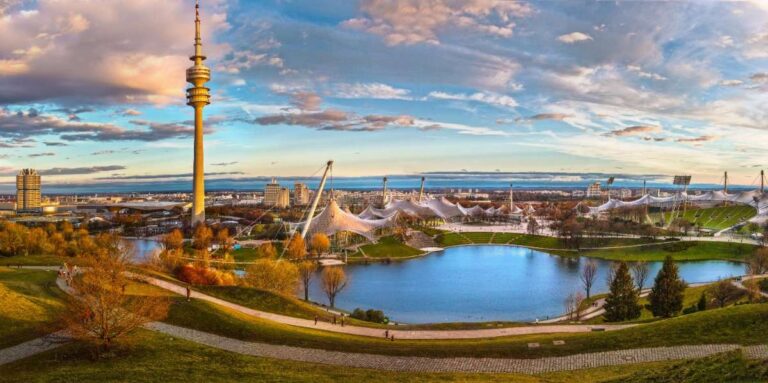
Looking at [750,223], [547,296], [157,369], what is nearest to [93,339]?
[157,369]

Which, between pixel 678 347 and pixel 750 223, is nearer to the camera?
pixel 678 347

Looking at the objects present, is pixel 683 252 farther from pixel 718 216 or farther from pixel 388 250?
pixel 718 216

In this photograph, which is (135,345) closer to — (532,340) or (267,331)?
(267,331)

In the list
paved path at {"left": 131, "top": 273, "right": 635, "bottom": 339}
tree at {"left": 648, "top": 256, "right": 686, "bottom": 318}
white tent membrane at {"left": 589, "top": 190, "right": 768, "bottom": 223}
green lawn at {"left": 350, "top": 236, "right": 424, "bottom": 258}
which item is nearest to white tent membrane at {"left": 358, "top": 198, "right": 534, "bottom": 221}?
green lawn at {"left": 350, "top": 236, "right": 424, "bottom": 258}

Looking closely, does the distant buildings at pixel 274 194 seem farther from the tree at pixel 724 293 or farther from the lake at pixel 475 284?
the tree at pixel 724 293

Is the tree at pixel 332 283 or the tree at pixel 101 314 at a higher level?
the tree at pixel 101 314

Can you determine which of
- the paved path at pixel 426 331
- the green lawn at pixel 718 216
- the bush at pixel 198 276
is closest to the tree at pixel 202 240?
the bush at pixel 198 276

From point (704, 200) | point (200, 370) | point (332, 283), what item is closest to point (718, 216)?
point (704, 200)
